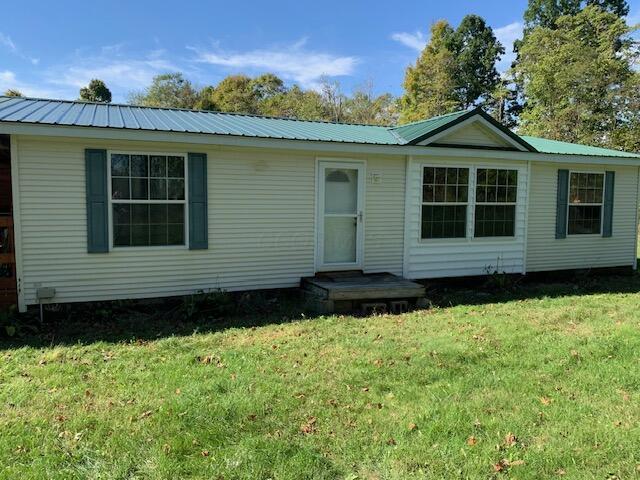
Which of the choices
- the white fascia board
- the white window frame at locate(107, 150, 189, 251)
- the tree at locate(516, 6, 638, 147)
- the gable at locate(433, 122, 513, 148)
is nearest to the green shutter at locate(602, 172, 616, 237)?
the white fascia board

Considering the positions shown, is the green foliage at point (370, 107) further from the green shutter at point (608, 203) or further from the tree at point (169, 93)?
the green shutter at point (608, 203)

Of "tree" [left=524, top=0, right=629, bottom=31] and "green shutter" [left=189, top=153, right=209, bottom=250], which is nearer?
"green shutter" [left=189, top=153, right=209, bottom=250]

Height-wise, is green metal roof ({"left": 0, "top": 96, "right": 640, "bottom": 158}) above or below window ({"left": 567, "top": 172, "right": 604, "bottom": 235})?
above

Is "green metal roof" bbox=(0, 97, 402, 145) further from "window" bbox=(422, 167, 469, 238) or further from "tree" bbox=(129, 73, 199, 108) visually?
"tree" bbox=(129, 73, 199, 108)

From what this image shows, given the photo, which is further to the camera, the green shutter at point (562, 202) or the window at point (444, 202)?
the green shutter at point (562, 202)

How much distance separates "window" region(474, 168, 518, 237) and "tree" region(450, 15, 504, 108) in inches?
1088

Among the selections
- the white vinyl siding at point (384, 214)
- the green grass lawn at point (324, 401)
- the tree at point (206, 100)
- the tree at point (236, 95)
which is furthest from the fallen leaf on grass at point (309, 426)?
the tree at point (206, 100)

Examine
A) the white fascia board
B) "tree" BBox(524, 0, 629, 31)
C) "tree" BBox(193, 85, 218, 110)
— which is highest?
"tree" BBox(524, 0, 629, 31)

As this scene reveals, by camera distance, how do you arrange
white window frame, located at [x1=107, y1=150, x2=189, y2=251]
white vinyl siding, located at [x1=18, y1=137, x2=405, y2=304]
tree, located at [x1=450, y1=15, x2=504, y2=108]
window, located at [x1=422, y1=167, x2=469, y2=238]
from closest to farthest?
white vinyl siding, located at [x1=18, y1=137, x2=405, y2=304] → white window frame, located at [x1=107, y1=150, x2=189, y2=251] → window, located at [x1=422, y1=167, x2=469, y2=238] → tree, located at [x1=450, y1=15, x2=504, y2=108]

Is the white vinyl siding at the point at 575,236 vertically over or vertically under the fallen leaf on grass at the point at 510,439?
over

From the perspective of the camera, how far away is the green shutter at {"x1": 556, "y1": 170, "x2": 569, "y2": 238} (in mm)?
9969

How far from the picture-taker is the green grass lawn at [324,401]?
3047mm

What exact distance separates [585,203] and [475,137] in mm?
3231

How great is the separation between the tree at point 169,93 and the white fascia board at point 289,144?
3469 cm
